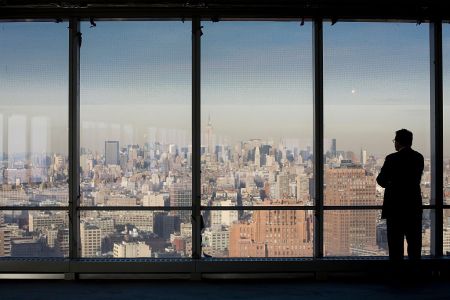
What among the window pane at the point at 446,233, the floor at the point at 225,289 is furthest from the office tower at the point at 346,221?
the window pane at the point at 446,233

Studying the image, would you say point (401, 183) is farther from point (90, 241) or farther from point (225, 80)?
point (90, 241)

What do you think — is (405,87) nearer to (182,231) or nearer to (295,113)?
(295,113)

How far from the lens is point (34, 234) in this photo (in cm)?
824

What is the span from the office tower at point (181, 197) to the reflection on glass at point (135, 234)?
1 centimetres

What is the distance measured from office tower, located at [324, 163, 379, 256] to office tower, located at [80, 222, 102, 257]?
281 centimetres

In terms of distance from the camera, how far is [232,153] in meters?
8.34

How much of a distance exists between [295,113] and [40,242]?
3515 millimetres

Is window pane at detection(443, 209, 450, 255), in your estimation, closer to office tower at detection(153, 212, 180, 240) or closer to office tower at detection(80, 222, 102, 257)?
office tower at detection(153, 212, 180, 240)

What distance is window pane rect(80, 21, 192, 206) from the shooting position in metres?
8.29

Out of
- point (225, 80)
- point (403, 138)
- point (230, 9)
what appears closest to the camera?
point (403, 138)

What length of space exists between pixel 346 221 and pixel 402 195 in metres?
0.97

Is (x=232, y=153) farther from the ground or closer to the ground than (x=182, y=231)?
farther from the ground

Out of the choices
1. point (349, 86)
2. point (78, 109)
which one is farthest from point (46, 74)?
point (349, 86)

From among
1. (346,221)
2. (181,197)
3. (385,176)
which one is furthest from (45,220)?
(385,176)
